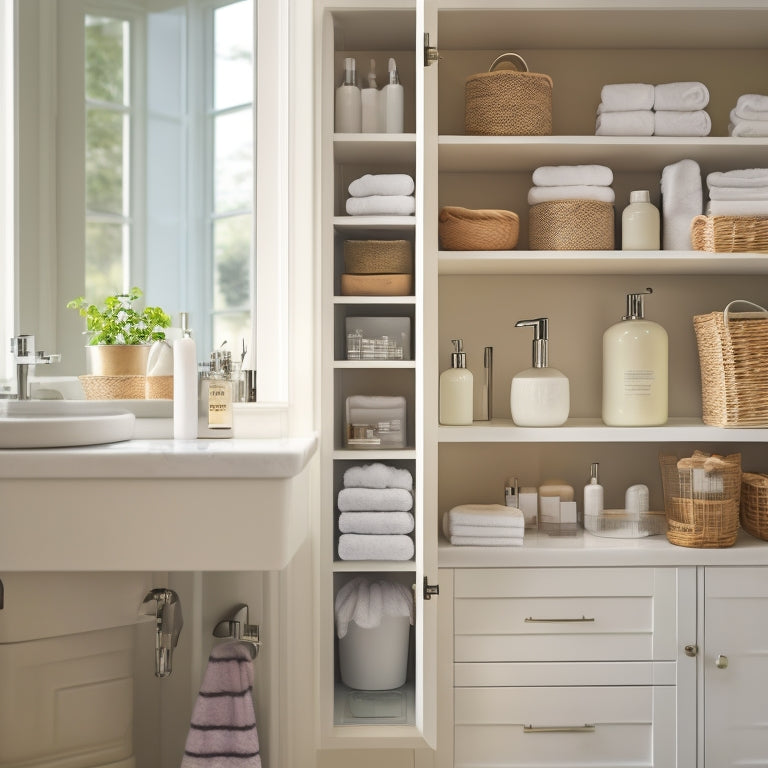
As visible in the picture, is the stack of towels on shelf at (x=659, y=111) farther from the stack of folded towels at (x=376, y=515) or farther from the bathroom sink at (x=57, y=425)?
the bathroom sink at (x=57, y=425)

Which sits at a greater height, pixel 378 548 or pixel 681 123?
pixel 681 123

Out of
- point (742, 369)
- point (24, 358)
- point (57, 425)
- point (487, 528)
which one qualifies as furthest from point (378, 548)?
point (742, 369)

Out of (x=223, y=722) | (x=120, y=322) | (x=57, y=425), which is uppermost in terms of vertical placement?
(x=120, y=322)

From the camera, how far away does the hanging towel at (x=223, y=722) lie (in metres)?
1.52

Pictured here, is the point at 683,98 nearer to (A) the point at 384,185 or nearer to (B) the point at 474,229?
(B) the point at 474,229

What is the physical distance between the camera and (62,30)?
175 centimetres

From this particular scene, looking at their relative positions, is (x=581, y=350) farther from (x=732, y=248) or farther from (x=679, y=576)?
(x=679, y=576)

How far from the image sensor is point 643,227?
187 cm

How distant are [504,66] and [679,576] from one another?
136 centimetres

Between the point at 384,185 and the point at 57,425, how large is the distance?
2.93 feet

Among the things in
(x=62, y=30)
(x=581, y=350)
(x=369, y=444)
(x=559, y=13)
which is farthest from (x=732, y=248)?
(x=62, y=30)

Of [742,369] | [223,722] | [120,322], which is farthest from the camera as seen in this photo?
[742,369]

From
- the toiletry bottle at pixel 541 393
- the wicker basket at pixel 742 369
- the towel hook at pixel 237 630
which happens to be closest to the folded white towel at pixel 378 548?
the towel hook at pixel 237 630

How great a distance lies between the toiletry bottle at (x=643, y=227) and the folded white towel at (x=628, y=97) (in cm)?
20
